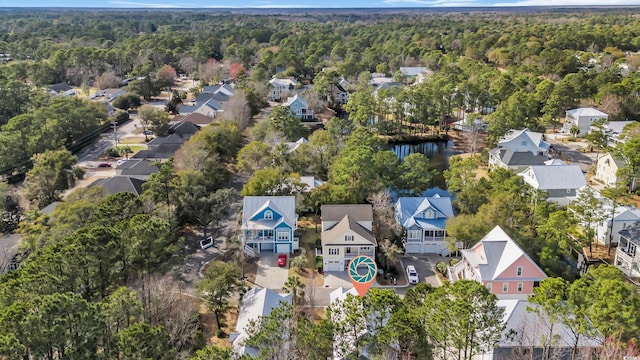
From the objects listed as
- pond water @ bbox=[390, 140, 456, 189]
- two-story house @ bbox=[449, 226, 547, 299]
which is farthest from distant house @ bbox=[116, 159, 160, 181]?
pond water @ bbox=[390, 140, 456, 189]

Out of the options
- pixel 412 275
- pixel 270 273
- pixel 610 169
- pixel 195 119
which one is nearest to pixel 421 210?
pixel 412 275

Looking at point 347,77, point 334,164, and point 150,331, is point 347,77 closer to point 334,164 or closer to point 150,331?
point 334,164

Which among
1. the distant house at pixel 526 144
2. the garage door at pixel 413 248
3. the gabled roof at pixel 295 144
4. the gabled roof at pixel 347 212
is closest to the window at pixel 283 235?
the gabled roof at pixel 347 212

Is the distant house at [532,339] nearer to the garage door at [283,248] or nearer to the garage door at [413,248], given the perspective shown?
the garage door at [413,248]

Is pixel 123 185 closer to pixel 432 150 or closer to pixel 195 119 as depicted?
pixel 195 119

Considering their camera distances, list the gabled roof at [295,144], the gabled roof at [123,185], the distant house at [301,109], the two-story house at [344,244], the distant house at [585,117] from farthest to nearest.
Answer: the distant house at [301,109] → the distant house at [585,117] → the gabled roof at [295,144] → the gabled roof at [123,185] → the two-story house at [344,244]

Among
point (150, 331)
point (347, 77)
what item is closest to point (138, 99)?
point (347, 77)
